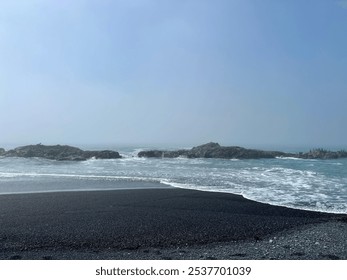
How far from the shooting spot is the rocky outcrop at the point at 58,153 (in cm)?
5108

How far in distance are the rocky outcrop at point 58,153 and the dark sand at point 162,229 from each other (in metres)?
36.1

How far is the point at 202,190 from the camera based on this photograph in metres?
19.0

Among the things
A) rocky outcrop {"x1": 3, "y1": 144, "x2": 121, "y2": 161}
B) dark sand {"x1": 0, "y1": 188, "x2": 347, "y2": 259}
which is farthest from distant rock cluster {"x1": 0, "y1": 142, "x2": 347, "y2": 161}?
dark sand {"x1": 0, "y1": 188, "x2": 347, "y2": 259}

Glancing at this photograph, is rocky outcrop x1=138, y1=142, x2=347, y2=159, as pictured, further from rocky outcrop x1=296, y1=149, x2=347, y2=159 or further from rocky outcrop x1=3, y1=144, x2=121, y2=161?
rocky outcrop x1=3, y1=144, x2=121, y2=161

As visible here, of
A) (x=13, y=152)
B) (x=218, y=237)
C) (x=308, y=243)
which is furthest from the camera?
(x=13, y=152)

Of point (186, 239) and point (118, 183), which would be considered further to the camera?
point (118, 183)

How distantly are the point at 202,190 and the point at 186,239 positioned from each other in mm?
9477

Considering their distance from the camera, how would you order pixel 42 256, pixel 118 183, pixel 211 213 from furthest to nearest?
pixel 118 183
pixel 211 213
pixel 42 256

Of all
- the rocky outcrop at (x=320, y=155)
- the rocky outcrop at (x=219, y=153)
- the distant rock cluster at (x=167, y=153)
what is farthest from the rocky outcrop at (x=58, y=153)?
the rocky outcrop at (x=320, y=155)

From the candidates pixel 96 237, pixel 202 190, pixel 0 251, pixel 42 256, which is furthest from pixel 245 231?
pixel 202 190

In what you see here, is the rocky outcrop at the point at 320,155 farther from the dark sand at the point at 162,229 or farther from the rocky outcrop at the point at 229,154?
the dark sand at the point at 162,229

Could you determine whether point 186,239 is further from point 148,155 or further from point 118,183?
point 148,155

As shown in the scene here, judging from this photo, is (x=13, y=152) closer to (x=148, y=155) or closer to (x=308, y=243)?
(x=148, y=155)

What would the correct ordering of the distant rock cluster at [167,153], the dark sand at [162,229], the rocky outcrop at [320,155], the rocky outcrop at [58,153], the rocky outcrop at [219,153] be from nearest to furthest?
1. the dark sand at [162,229]
2. the rocky outcrop at [58,153]
3. the distant rock cluster at [167,153]
4. the rocky outcrop at [219,153]
5. the rocky outcrop at [320,155]
